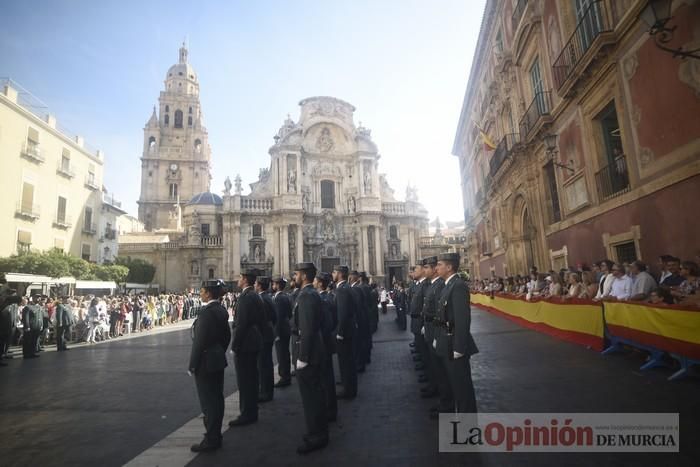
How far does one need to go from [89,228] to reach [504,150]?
27550 mm

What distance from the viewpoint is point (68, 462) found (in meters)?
4.01

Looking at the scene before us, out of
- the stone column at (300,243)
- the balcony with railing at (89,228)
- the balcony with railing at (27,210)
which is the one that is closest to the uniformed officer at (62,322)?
the balcony with railing at (27,210)

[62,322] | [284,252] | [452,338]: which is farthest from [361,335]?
[284,252]

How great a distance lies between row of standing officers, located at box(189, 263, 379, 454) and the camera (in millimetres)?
4230

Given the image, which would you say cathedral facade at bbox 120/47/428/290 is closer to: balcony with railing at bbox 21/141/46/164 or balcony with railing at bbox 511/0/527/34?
balcony with railing at bbox 21/141/46/164

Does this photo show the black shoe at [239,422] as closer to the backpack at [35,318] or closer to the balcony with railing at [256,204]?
the backpack at [35,318]

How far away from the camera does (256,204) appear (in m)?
36.7

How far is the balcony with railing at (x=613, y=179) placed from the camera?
9.50 meters

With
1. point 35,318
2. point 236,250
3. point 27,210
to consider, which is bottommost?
point 35,318

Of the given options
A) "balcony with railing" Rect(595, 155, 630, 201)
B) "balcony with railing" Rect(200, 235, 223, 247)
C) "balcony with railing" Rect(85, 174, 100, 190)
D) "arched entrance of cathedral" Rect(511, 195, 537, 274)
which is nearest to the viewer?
"balcony with railing" Rect(595, 155, 630, 201)

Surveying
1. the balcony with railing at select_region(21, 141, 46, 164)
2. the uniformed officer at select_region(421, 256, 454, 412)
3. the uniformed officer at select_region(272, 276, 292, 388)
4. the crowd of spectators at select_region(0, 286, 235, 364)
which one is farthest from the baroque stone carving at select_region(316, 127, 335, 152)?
the uniformed officer at select_region(421, 256, 454, 412)

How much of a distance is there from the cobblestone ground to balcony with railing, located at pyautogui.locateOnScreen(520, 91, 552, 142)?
817 centimetres

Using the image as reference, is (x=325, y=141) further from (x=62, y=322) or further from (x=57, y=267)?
(x=62, y=322)

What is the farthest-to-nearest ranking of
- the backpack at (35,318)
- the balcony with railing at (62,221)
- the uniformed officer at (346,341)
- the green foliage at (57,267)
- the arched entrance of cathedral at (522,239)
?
1. the balcony with railing at (62,221)
2. the green foliage at (57,267)
3. the arched entrance of cathedral at (522,239)
4. the backpack at (35,318)
5. the uniformed officer at (346,341)
